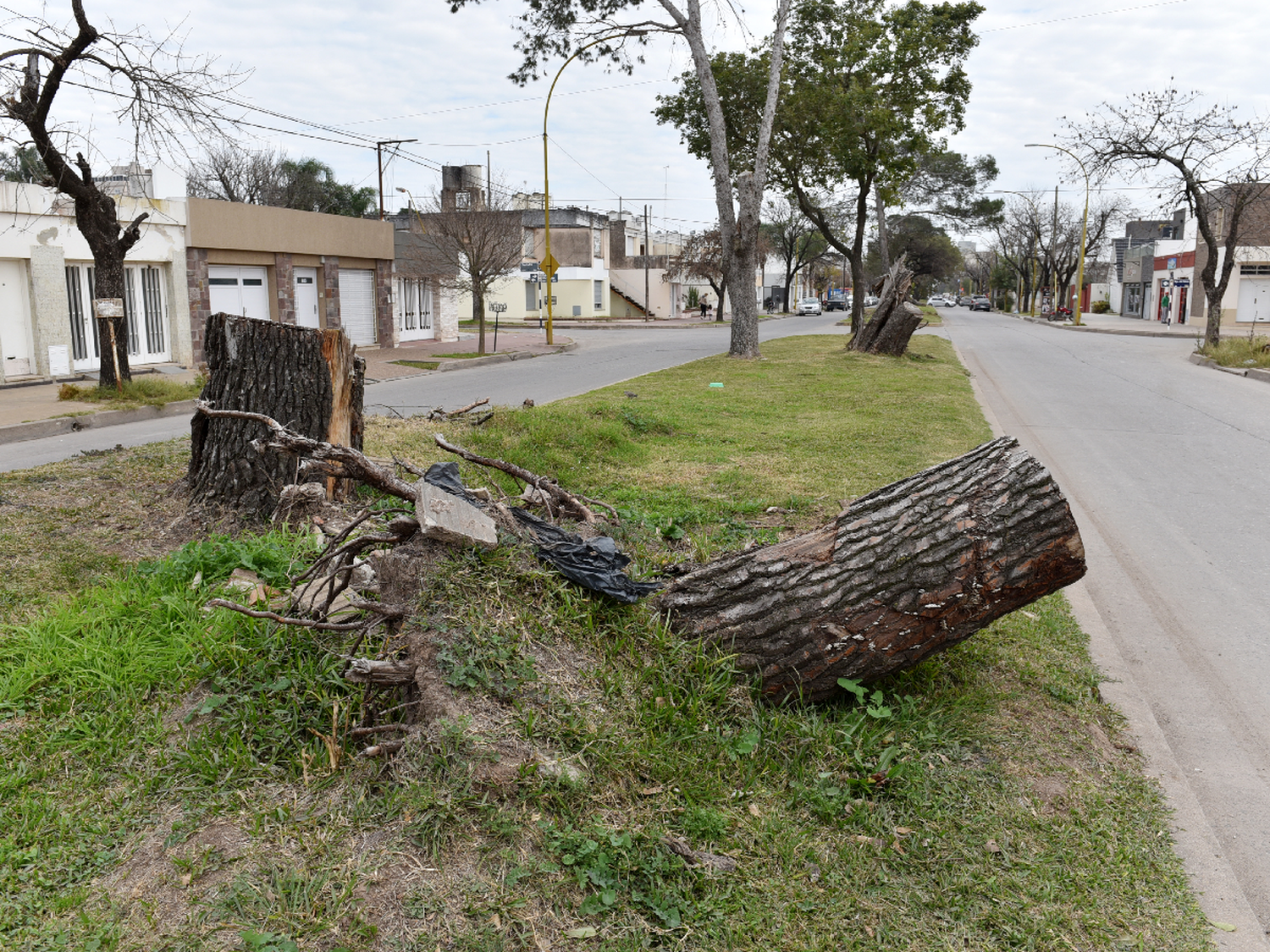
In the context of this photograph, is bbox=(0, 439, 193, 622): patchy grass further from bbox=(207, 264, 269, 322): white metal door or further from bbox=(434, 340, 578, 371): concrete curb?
bbox=(207, 264, 269, 322): white metal door

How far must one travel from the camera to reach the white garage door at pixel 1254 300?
45.1 m

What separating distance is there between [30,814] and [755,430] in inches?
344

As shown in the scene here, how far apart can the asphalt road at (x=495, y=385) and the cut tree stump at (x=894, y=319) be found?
4749mm

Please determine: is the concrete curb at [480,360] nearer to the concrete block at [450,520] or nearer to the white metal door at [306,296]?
the white metal door at [306,296]

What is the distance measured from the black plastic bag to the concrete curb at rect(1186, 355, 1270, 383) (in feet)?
64.0

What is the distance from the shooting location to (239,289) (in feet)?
78.5

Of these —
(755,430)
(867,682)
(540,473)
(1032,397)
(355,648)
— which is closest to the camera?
(355,648)

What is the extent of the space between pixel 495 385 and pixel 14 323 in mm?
8893

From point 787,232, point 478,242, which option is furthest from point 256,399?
point 787,232

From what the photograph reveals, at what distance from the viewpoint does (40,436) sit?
12.8m

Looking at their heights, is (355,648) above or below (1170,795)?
above

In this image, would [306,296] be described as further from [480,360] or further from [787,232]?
[787,232]

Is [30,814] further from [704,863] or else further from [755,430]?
[755,430]

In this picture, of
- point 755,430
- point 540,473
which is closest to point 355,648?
point 540,473
